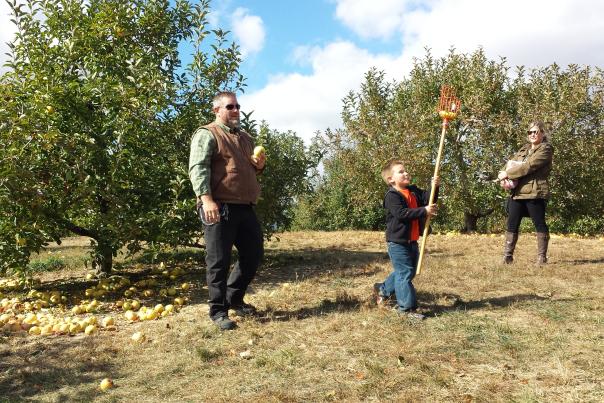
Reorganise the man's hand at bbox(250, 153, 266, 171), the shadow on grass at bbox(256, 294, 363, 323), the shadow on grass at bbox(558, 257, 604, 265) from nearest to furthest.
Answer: the man's hand at bbox(250, 153, 266, 171) < the shadow on grass at bbox(256, 294, 363, 323) < the shadow on grass at bbox(558, 257, 604, 265)

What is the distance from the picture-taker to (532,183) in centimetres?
769

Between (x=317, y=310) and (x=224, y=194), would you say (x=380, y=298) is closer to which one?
(x=317, y=310)

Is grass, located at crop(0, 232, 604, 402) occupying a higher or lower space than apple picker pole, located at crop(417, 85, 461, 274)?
lower

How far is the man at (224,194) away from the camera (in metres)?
4.86

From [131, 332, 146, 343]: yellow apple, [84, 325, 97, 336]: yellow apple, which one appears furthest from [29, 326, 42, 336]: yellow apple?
[131, 332, 146, 343]: yellow apple

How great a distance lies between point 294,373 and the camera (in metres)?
3.90

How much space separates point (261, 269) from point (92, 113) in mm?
3731

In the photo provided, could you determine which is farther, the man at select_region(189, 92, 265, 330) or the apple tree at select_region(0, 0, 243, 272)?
the apple tree at select_region(0, 0, 243, 272)

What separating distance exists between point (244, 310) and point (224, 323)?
0.47m

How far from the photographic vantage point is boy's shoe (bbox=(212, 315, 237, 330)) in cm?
505

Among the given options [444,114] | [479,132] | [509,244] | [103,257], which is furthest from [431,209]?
[479,132]

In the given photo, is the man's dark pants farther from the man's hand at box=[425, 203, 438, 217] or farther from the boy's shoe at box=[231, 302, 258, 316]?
the man's hand at box=[425, 203, 438, 217]

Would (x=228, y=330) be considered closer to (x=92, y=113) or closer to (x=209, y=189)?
(x=209, y=189)

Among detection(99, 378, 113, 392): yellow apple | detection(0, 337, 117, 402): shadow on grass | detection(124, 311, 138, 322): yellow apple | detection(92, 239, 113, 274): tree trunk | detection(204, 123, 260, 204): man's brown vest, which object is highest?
detection(204, 123, 260, 204): man's brown vest
